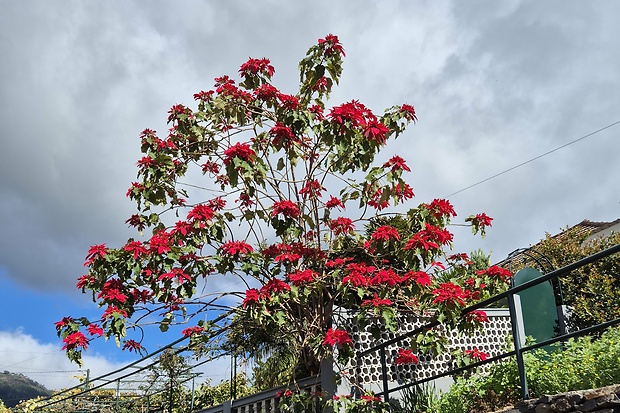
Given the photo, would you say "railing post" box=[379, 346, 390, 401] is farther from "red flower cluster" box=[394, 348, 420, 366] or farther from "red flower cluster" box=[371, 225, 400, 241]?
"red flower cluster" box=[371, 225, 400, 241]

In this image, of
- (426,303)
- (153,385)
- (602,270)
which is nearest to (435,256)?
(426,303)

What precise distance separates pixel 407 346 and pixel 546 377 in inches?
104

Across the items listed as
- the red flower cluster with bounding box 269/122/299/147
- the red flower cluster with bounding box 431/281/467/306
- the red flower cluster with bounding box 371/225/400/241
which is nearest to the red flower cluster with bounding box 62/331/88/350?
the red flower cluster with bounding box 269/122/299/147

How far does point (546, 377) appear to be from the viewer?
5797 millimetres

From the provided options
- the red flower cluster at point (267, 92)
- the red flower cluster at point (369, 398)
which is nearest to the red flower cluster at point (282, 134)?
the red flower cluster at point (267, 92)

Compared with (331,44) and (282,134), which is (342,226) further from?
(331,44)

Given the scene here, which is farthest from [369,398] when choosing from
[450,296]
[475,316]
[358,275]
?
[450,296]

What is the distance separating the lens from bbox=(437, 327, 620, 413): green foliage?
530 cm

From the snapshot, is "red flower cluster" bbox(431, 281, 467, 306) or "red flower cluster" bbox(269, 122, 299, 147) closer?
"red flower cluster" bbox(431, 281, 467, 306)

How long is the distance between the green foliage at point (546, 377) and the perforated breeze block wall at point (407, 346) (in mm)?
1014

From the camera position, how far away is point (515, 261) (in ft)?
58.8

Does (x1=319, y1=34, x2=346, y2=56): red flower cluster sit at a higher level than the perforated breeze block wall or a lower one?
higher

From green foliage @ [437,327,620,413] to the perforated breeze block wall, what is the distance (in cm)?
101

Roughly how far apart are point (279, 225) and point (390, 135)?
1760mm
